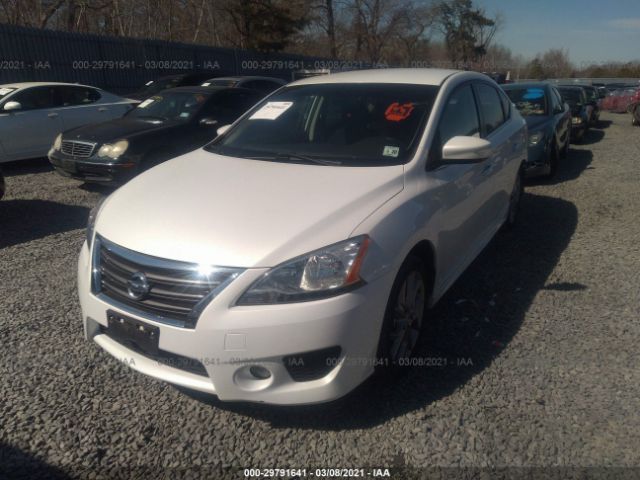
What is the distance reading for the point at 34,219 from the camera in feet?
19.0

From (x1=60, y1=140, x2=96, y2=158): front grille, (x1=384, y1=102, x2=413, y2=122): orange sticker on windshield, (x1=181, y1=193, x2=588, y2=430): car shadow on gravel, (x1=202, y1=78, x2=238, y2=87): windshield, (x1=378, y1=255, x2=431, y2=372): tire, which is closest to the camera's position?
(x1=378, y1=255, x2=431, y2=372): tire

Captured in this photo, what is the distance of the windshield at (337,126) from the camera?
318 cm

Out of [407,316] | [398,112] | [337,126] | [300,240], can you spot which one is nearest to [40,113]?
[337,126]

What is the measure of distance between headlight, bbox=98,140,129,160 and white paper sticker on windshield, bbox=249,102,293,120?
3173mm

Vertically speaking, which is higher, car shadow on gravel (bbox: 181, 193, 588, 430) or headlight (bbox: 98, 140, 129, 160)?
headlight (bbox: 98, 140, 129, 160)

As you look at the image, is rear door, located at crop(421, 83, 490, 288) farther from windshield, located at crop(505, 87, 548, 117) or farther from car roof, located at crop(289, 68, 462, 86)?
windshield, located at crop(505, 87, 548, 117)

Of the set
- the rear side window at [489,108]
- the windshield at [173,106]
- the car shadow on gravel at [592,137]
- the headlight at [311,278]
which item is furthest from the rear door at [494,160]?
the car shadow on gravel at [592,137]

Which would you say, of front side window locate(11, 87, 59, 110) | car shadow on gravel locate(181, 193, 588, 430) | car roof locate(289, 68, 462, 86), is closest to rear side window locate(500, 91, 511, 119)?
car roof locate(289, 68, 462, 86)

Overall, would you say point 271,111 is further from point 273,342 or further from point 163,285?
point 273,342

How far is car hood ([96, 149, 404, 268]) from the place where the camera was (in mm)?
2279

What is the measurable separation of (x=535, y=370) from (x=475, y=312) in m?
0.75

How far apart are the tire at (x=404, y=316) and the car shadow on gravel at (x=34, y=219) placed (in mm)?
4119

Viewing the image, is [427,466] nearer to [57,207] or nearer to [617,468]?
[617,468]

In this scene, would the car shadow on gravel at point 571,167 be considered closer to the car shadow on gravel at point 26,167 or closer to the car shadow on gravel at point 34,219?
the car shadow on gravel at point 34,219
